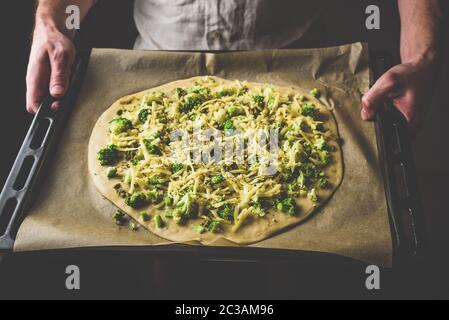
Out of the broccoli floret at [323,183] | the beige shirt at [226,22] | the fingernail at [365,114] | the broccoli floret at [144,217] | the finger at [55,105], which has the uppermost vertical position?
the beige shirt at [226,22]

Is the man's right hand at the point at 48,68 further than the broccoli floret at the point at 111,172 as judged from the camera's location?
Yes

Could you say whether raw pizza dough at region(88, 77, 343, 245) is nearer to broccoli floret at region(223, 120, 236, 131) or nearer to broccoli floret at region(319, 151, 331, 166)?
broccoli floret at region(319, 151, 331, 166)

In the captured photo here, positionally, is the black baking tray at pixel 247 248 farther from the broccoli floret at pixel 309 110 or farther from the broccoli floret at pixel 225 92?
the broccoli floret at pixel 225 92

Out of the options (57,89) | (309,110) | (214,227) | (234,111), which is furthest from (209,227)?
(57,89)

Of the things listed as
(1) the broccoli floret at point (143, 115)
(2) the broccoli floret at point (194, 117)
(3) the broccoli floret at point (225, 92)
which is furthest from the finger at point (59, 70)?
(3) the broccoli floret at point (225, 92)

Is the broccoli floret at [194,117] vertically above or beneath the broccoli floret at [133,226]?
above

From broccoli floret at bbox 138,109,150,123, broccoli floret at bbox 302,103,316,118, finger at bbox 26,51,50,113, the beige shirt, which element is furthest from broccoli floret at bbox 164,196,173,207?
the beige shirt
